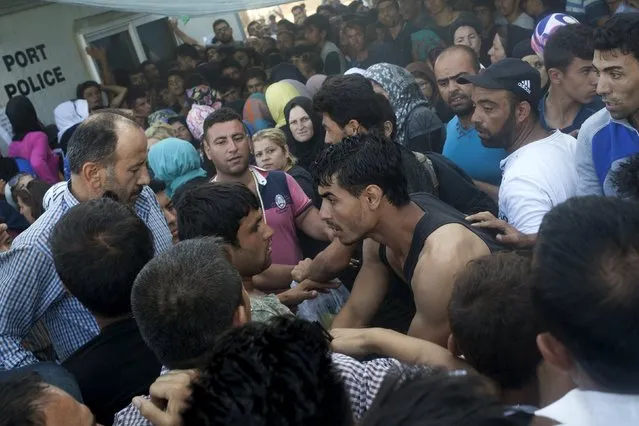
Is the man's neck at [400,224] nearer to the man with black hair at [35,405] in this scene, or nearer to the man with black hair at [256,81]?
the man with black hair at [35,405]

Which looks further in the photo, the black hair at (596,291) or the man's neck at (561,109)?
the man's neck at (561,109)

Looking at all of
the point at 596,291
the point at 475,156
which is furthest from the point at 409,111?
the point at 596,291

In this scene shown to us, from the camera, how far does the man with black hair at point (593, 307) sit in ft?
3.89

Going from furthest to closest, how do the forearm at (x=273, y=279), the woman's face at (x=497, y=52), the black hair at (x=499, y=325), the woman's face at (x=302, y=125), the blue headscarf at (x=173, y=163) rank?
1. the woman's face at (x=497, y=52)
2. the woman's face at (x=302, y=125)
3. the blue headscarf at (x=173, y=163)
4. the forearm at (x=273, y=279)
5. the black hair at (x=499, y=325)

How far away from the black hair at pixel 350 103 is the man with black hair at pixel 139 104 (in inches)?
191

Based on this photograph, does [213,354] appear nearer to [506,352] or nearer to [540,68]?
[506,352]

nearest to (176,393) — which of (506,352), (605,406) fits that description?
(506,352)

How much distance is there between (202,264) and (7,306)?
99 cm

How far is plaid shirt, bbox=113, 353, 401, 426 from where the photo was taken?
62.0 inches

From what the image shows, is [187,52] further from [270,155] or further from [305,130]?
[270,155]

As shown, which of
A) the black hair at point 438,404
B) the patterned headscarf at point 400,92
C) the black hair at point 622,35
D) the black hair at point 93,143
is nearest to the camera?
the black hair at point 438,404

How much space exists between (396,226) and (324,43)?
22.2 feet

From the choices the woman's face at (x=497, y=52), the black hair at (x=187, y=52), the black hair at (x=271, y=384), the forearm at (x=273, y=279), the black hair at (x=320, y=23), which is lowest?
the forearm at (x=273, y=279)

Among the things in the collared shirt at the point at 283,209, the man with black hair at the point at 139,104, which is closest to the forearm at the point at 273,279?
the collared shirt at the point at 283,209
